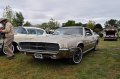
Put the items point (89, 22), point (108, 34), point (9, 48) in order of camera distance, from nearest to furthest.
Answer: point (9, 48) < point (108, 34) < point (89, 22)

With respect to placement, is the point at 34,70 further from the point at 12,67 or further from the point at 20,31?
the point at 20,31

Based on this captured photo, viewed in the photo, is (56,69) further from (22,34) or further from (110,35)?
(110,35)

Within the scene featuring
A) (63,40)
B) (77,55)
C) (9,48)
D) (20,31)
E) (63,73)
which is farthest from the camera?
(20,31)

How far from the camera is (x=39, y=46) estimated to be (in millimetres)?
6785

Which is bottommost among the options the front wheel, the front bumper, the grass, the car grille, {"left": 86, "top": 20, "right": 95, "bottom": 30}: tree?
Result: the grass

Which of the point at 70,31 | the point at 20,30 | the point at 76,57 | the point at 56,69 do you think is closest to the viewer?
the point at 56,69

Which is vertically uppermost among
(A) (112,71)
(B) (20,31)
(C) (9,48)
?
(B) (20,31)

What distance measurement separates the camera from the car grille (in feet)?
21.6

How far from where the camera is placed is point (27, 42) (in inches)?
278

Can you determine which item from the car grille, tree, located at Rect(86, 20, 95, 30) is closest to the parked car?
the car grille

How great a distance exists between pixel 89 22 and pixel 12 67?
231 ft

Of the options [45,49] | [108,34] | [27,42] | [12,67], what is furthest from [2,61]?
[108,34]

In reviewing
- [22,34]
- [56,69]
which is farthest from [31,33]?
[56,69]

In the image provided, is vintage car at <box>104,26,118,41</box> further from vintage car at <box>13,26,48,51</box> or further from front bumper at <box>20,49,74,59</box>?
front bumper at <box>20,49,74,59</box>
